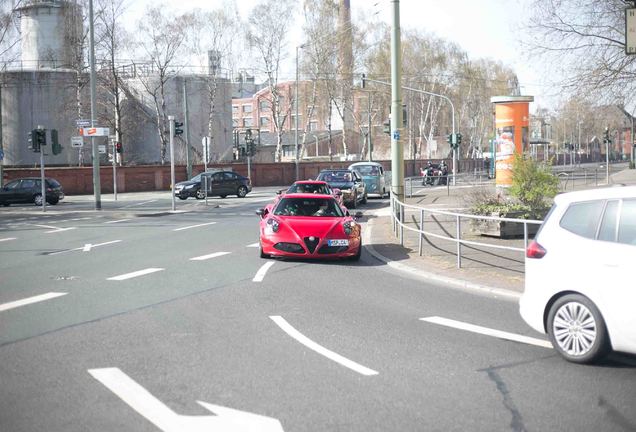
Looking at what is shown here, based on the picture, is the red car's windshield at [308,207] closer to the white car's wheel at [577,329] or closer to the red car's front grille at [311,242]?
the red car's front grille at [311,242]

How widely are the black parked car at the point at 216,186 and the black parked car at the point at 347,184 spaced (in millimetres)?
12806

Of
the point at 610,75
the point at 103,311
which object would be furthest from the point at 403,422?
the point at 610,75

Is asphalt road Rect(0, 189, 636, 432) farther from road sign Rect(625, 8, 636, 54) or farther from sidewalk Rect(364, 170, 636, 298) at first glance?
road sign Rect(625, 8, 636, 54)

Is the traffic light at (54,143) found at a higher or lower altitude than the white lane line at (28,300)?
higher

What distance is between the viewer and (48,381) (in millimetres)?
6078

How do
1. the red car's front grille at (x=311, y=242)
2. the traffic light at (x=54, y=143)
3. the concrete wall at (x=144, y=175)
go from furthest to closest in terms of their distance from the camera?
1. the concrete wall at (x=144, y=175)
2. the traffic light at (x=54, y=143)
3. the red car's front grille at (x=311, y=242)

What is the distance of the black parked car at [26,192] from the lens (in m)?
40.2

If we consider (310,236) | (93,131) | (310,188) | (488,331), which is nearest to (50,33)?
(93,131)

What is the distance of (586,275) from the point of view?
656cm

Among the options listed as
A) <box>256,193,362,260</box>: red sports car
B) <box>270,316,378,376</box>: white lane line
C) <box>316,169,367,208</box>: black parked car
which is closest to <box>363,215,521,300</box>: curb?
<box>256,193,362,260</box>: red sports car

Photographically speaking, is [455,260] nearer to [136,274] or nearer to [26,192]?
[136,274]

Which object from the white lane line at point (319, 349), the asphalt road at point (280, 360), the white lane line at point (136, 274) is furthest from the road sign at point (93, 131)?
the white lane line at point (319, 349)

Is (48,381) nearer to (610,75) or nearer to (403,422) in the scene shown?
(403,422)

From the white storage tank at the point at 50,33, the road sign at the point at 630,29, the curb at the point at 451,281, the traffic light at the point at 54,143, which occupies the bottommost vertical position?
the curb at the point at 451,281
